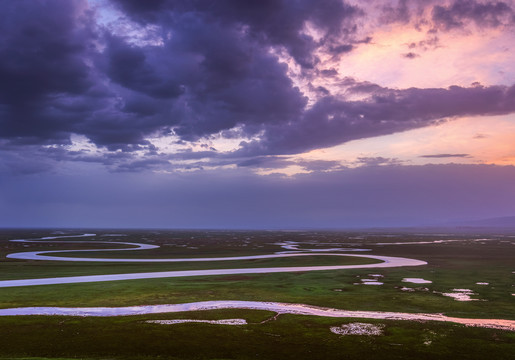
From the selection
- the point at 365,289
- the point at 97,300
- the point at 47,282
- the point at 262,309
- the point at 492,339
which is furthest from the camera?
the point at 47,282

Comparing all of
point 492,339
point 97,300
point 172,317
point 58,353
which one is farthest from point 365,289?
point 58,353

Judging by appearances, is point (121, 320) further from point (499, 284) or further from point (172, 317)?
point (499, 284)

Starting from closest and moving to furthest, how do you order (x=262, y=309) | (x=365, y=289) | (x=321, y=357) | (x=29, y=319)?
(x=321, y=357)
(x=29, y=319)
(x=262, y=309)
(x=365, y=289)

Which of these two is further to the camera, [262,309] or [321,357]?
[262,309]

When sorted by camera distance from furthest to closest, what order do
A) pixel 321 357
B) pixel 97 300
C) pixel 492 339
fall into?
pixel 97 300
pixel 492 339
pixel 321 357

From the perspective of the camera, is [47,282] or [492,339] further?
[47,282]

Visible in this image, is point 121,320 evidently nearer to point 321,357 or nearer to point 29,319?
point 29,319

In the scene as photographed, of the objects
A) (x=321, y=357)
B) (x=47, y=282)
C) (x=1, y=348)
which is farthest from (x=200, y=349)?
(x=47, y=282)

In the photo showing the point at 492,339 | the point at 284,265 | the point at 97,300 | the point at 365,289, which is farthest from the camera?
the point at 284,265

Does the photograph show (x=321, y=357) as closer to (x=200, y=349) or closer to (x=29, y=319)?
(x=200, y=349)
